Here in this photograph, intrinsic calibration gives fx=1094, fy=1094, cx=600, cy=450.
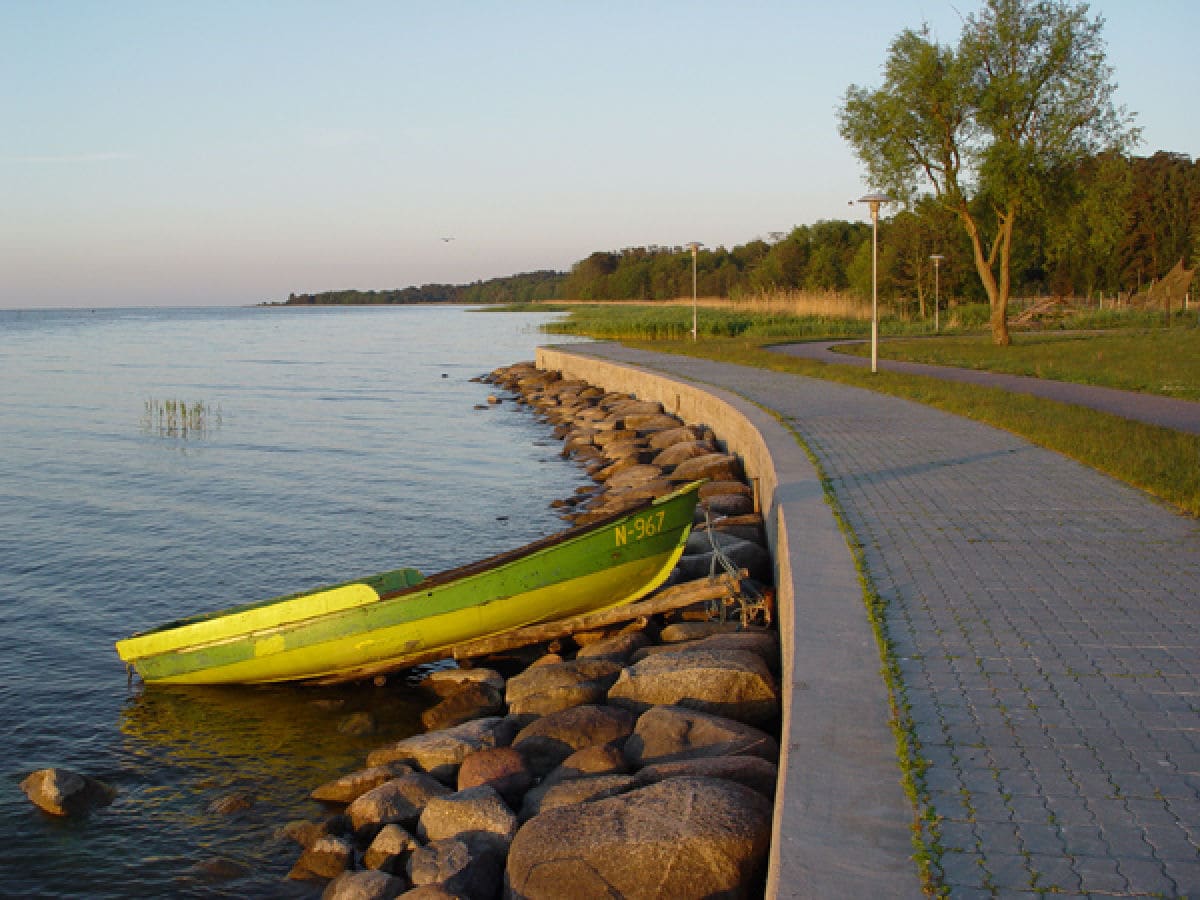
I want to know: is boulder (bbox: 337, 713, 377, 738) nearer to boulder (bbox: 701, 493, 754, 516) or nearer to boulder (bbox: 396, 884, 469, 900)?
boulder (bbox: 396, 884, 469, 900)

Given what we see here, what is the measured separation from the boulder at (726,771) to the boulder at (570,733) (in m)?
0.96

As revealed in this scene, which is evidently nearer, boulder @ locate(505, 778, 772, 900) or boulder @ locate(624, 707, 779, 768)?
boulder @ locate(505, 778, 772, 900)

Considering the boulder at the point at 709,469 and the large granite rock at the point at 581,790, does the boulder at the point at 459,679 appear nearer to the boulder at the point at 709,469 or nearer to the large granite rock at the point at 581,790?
the large granite rock at the point at 581,790

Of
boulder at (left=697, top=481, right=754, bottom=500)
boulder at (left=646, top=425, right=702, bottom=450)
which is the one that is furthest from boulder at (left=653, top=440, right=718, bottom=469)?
boulder at (left=697, top=481, right=754, bottom=500)

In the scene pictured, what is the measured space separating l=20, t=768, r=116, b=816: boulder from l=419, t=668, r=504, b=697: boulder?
2692mm

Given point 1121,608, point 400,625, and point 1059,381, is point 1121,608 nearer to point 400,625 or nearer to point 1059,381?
point 400,625

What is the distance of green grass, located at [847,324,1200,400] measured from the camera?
21.8 m

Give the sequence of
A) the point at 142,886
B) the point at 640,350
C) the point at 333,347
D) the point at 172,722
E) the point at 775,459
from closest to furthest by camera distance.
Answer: the point at 142,886 < the point at 172,722 < the point at 775,459 < the point at 640,350 < the point at 333,347

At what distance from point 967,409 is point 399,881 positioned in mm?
13706

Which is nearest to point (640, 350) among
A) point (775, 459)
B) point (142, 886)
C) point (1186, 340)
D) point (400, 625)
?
point (1186, 340)

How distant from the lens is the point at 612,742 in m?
6.94

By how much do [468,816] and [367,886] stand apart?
69cm

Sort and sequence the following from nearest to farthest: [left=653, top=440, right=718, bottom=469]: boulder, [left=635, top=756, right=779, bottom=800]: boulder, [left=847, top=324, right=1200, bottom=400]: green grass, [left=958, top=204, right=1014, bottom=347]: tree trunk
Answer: [left=635, top=756, right=779, bottom=800]: boulder → [left=653, top=440, right=718, bottom=469]: boulder → [left=847, top=324, right=1200, bottom=400]: green grass → [left=958, top=204, right=1014, bottom=347]: tree trunk

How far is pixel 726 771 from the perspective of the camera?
579 centimetres
